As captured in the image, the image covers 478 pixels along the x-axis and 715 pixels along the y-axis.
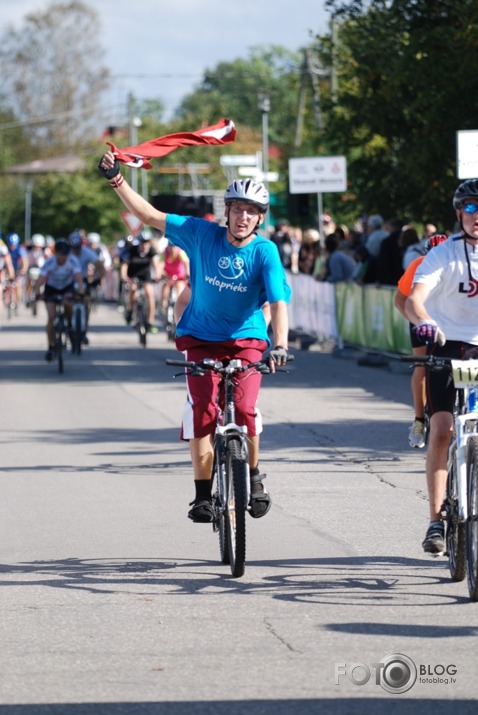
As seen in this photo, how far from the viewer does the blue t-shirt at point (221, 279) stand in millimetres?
8336

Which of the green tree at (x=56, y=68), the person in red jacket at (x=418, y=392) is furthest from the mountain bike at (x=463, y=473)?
the green tree at (x=56, y=68)

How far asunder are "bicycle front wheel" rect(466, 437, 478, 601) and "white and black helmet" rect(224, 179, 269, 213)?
1732mm

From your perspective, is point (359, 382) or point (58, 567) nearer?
point (58, 567)

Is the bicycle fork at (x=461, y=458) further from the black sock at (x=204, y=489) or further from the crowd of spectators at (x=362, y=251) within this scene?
the crowd of spectators at (x=362, y=251)

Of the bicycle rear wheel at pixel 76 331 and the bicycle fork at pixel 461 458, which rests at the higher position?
the bicycle fork at pixel 461 458

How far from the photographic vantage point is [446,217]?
25484mm

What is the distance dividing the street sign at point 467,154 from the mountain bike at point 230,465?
10.2 m

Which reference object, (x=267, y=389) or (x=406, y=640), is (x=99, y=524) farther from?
(x=267, y=389)

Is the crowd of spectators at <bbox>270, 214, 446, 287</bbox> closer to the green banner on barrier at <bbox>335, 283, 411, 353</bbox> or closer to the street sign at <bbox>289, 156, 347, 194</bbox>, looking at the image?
the green banner on barrier at <bbox>335, 283, 411, 353</bbox>

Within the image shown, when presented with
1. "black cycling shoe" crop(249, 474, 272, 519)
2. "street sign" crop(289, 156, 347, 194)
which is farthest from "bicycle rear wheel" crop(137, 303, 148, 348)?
"black cycling shoe" crop(249, 474, 272, 519)

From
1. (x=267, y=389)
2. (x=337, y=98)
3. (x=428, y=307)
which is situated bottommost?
(x=267, y=389)

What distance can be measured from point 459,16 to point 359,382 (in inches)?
210

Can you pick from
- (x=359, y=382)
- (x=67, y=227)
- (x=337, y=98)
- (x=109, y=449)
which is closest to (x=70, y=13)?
Answer: (x=67, y=227)

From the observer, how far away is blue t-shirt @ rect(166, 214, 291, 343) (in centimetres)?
834
